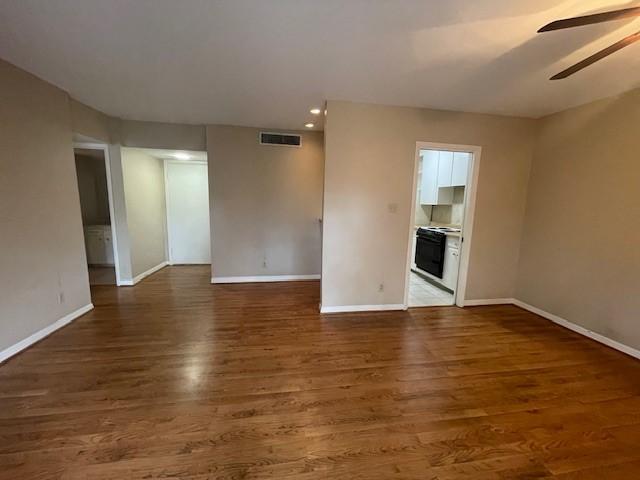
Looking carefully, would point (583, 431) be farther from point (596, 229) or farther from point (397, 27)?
point (397, 27)

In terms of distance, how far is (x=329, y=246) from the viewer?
11.1 feet

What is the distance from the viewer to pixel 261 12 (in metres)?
1.66

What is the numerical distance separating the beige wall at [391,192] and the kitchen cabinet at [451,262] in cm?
34

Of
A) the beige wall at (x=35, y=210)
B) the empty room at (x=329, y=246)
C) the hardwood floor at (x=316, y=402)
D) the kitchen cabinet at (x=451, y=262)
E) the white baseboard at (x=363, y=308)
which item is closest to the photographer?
the hardwood floor at (x=316, y=402)

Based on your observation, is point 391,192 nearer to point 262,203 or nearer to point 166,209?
point 262,203

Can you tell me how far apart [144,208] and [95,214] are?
1831 mm

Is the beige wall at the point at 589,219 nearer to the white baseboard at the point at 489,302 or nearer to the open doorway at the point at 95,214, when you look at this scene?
the white baseboard at the point at 489,302

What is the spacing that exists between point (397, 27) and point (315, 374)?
105 inches

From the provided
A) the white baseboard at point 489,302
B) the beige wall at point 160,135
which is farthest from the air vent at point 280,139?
the white baseboard at point 489,302

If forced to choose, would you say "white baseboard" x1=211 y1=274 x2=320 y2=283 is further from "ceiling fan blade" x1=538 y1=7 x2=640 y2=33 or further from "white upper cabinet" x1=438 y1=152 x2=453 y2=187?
"ceiling fan blade" x1=538 y1=7 x2=640 y2=33

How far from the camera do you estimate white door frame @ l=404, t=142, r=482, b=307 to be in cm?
342

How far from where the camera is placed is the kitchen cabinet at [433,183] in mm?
5223

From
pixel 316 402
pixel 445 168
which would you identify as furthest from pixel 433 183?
pixel 316 402

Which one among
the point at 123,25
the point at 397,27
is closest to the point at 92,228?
the point at 123,25
